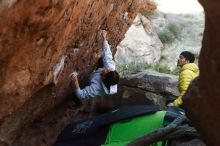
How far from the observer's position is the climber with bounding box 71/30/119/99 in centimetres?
806

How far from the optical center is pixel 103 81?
8.18 metres

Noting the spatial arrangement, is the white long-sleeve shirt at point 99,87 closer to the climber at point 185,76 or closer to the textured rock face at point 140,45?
the climber at point 185,76

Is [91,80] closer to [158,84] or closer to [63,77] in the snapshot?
[63,77]

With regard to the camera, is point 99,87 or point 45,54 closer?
point 45,54

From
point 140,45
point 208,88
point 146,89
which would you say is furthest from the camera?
point 140,45

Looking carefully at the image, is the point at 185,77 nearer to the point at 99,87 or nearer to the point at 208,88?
the point at 99,87

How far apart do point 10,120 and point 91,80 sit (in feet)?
6.61

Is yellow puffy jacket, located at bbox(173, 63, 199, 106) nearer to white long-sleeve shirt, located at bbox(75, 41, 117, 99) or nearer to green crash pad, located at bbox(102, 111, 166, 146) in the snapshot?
green crash pad, located at bbox(102, 111, 166, 146)

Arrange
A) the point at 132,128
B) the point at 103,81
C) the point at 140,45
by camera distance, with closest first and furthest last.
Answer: the point at 132,128
the point at 103,81
the point at 140,45

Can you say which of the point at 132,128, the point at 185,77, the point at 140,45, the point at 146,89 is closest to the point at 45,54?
the point at 132,128

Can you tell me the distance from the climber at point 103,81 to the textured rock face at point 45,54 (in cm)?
24

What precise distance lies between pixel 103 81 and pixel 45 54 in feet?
7.86

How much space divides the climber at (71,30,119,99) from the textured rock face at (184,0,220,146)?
321 cm

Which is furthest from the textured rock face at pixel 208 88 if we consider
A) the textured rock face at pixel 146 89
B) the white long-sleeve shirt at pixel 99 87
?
the textured rock face at pixel 146 89
